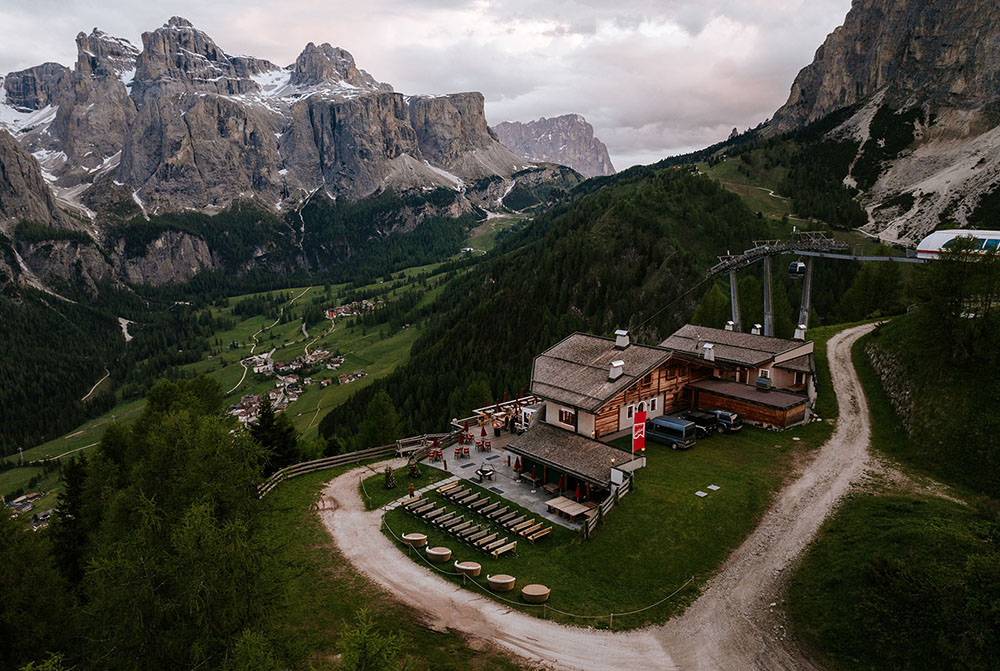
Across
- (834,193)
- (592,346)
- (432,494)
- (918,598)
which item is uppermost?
(834,193)

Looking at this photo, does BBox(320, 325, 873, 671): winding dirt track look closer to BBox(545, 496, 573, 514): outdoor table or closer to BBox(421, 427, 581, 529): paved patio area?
BBox(421, 427, 581, 529): paved patio area

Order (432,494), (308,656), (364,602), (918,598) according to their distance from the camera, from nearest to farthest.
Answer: (918,598), (308,656), (364,602), (432,494)

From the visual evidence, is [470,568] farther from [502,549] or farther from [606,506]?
[606,506]

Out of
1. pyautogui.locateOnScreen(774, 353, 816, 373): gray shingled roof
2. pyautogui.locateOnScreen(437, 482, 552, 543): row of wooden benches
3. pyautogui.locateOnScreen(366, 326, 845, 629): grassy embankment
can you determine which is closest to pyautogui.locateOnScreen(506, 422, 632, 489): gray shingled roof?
pyautogui.locateOnScreen(366, 326, 845, 629): grassy embankment

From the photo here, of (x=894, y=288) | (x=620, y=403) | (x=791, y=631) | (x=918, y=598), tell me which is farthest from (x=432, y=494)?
(x=894, y=288)

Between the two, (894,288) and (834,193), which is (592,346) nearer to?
(894,288)

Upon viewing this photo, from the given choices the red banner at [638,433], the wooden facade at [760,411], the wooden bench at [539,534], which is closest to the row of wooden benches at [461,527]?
the wooden bench at [539,534]

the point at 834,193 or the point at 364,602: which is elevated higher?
the point at 834,193

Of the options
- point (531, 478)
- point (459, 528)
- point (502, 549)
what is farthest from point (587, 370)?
point (502, 549)
